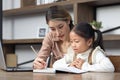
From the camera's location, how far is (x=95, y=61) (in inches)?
60.5

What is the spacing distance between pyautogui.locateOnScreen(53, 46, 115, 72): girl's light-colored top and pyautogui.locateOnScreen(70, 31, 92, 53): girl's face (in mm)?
27

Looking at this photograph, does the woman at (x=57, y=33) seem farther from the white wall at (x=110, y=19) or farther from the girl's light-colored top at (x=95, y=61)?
the white wall at (x=110, y=19)

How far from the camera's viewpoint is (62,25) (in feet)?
5.78

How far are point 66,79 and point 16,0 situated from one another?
2.69 meters

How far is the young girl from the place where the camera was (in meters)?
1.52

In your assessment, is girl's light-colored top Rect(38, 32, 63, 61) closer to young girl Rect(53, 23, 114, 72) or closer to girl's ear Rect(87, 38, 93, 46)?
young girl Rect(53, 23, 114, 72)

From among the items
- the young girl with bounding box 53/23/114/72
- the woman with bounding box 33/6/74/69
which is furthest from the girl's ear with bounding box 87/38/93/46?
the woman with bounding box 33/6/74/69

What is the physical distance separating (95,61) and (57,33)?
35 cm

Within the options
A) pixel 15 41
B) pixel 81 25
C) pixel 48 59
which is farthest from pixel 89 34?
pixel 15 41

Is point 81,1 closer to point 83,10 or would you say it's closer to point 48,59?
point 83,10

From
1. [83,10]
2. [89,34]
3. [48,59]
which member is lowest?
[48,59]

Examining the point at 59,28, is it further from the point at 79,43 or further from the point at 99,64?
the point at 99,64

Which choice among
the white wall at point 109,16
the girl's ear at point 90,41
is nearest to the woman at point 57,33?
the girl's ear at point 90,41

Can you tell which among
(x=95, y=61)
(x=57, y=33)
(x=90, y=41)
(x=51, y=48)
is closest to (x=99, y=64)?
(x=95, y=61)
